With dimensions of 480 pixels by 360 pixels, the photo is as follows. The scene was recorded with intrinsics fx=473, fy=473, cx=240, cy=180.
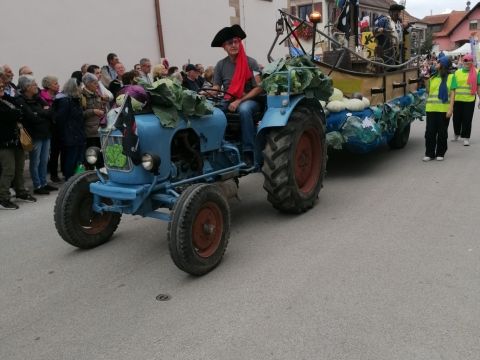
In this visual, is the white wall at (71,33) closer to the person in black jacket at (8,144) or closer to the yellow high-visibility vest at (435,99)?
the person in black jacket at (8,144)

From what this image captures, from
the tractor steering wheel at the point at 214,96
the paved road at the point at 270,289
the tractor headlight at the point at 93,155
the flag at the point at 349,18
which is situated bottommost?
the paved road at the point at 270,289

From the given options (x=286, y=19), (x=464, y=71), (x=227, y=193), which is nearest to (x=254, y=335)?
(x=227, y=193)

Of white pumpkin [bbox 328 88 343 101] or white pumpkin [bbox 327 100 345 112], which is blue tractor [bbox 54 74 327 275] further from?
white pumpkin [bbox 328 88 343 101]

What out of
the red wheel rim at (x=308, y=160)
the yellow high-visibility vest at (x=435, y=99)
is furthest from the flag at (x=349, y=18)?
the red wheel rim at (x=308, y=160)

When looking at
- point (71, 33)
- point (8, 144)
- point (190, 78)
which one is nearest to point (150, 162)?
point (8, 144)

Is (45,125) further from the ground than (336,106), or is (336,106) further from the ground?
(336,106)

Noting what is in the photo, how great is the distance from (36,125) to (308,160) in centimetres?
383

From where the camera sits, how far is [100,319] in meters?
3.13

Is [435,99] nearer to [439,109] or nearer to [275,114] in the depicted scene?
[439,109]

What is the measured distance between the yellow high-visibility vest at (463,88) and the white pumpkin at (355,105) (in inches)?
113

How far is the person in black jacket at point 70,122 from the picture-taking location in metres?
6.78

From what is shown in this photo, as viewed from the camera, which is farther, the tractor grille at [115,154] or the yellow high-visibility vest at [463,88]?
the yellow high-visibility vest at [463,88]

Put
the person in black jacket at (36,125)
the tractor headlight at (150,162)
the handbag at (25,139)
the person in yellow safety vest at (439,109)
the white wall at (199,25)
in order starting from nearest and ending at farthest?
the tractor headlight at (150,162)
the handbag at (25,139)
the person in black jacket at (36,125)
the person in yellow safety vest at (439,109)
the white wall at (199,25)

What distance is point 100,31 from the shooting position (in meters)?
9.77
